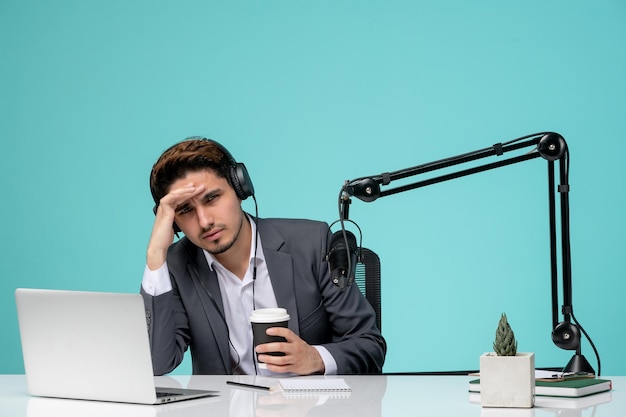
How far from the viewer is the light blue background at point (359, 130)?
4.13m

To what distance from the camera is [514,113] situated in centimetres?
416

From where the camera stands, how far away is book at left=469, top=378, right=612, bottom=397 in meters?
1.82

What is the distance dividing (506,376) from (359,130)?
8.66 ft

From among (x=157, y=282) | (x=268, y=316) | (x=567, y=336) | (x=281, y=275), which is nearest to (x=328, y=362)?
(x=268, y=316)

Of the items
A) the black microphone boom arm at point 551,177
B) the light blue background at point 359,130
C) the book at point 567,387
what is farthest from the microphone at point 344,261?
the light blue background at point 359,130

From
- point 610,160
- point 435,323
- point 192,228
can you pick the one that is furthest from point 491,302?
point 192,228

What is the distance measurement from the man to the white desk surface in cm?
47

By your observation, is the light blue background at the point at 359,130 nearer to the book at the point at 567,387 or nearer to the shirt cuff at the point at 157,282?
the shirt cuff at the point at 157,282

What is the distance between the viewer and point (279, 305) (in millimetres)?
2676

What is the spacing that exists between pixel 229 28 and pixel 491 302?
174 centimetres

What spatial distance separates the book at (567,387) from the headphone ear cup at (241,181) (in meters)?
1.00

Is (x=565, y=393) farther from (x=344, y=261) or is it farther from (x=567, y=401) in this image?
(x=344, y=261)

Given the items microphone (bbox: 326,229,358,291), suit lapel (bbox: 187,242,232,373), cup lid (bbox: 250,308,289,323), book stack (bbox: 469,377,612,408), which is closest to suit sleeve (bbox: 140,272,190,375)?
suit lapel (bbox: 187,242,232,373)

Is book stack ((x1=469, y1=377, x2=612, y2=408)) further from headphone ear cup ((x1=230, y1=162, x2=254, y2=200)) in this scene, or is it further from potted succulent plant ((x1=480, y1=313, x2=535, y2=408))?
headphone ear cup ((x1=230, y1=162, x2=254, y2=200))
